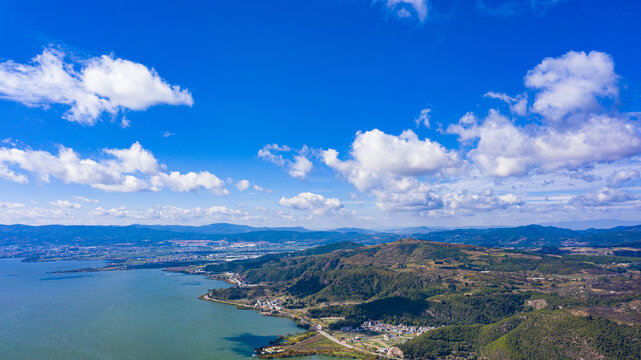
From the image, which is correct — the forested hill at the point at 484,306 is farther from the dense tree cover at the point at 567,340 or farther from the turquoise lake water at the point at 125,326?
the turquoise lake water at the point at 125,326

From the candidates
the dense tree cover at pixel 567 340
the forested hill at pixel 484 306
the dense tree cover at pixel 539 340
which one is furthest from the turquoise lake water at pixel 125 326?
the dense tree cover at pixel 567 340

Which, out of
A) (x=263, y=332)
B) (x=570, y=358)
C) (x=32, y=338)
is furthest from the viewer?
(x=263, y=332)

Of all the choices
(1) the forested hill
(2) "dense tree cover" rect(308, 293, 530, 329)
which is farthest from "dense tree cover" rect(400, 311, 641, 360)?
(2) "dense tree cover" rect(308, 293, 530, 329)

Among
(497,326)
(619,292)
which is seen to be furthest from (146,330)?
(619,292)

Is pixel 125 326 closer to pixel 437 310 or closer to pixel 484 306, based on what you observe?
pixel 437 310

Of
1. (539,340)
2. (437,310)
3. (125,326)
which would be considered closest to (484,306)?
(437,310)

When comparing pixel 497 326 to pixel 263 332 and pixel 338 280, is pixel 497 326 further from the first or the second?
pixel 338 280

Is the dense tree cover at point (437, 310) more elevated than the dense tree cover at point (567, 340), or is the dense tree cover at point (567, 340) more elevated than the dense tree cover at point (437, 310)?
the dense tree cover at point (567, 340)

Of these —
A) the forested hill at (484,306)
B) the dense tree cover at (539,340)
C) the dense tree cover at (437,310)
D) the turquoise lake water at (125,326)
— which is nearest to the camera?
the dense tree cover at (539,340)

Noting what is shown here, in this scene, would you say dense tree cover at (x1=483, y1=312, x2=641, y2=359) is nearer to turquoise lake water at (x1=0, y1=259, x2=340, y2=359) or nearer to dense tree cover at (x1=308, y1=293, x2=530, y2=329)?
dense tree cover at (x1=308, y1=293, x2=530, y2=329)
